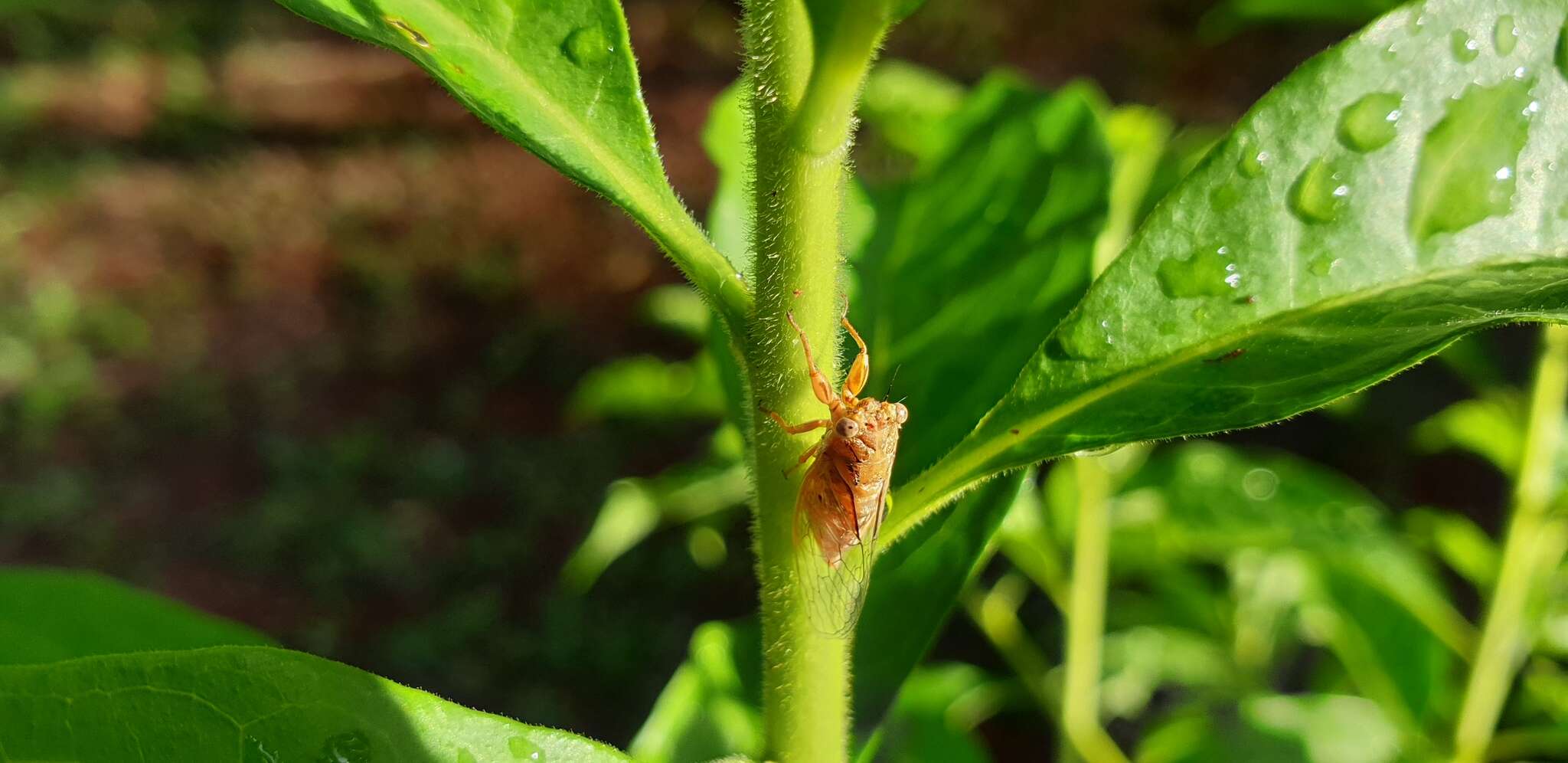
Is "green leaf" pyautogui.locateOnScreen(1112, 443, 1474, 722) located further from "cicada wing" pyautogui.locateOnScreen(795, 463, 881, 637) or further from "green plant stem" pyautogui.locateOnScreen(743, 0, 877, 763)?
"green plant stem" pyautogui.locateOnScreen(743, 0, 877, 763)

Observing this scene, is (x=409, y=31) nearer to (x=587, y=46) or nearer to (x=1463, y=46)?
(x=587, y=46)

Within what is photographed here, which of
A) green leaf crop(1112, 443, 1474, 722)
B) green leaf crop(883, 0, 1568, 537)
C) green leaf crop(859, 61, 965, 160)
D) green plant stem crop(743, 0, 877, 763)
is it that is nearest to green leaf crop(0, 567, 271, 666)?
green plant stem crop(743, 0, 877, 763)

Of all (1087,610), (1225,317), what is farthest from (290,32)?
(1225,317)

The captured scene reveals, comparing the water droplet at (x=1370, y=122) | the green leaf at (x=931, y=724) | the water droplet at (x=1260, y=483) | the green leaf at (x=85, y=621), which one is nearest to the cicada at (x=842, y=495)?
→ the water droplet at (x=1370, y=122)

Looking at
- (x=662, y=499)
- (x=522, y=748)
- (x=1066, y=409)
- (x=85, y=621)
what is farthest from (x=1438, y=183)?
(x=662, y=499)

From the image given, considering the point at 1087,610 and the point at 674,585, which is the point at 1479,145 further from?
the point at 674,585

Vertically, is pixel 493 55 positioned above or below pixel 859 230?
below

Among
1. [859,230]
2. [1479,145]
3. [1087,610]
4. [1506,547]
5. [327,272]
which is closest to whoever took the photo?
[1479,145]
